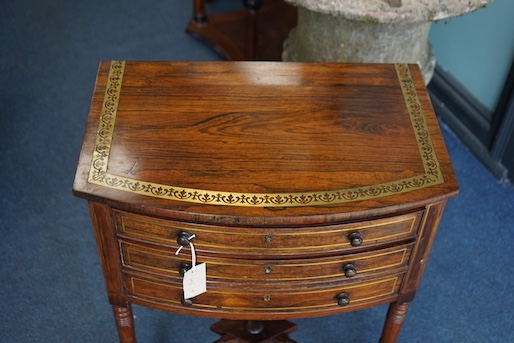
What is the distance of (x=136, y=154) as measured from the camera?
4.15 ft

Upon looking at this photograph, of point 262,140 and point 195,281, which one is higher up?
point 262,140

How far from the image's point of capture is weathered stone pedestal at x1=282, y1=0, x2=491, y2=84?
152 centimetres

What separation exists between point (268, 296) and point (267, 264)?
0.30ft

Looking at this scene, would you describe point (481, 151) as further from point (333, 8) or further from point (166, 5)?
point (166, 5)

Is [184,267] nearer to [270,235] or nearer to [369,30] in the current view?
[270,235]

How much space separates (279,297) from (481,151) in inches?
41.0

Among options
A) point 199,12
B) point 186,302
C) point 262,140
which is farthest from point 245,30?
point 186,302

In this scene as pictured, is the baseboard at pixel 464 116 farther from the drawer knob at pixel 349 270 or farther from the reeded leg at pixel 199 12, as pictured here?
the drawer knob at pixel 349 270

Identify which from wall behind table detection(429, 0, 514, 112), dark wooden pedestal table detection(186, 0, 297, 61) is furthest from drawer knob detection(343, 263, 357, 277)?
A: dark wooden pedestal table detection(186, 0, 297, 61)

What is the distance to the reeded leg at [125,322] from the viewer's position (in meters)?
1.41

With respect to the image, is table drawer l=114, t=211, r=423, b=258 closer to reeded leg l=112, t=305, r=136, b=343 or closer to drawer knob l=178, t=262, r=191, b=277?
drawer knob l=178, t=262, r=191, b=277

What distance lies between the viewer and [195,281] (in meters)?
1.28

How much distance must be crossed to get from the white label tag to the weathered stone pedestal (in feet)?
2.04

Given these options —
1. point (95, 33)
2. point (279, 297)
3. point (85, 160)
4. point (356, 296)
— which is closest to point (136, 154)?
point (85, 160)
